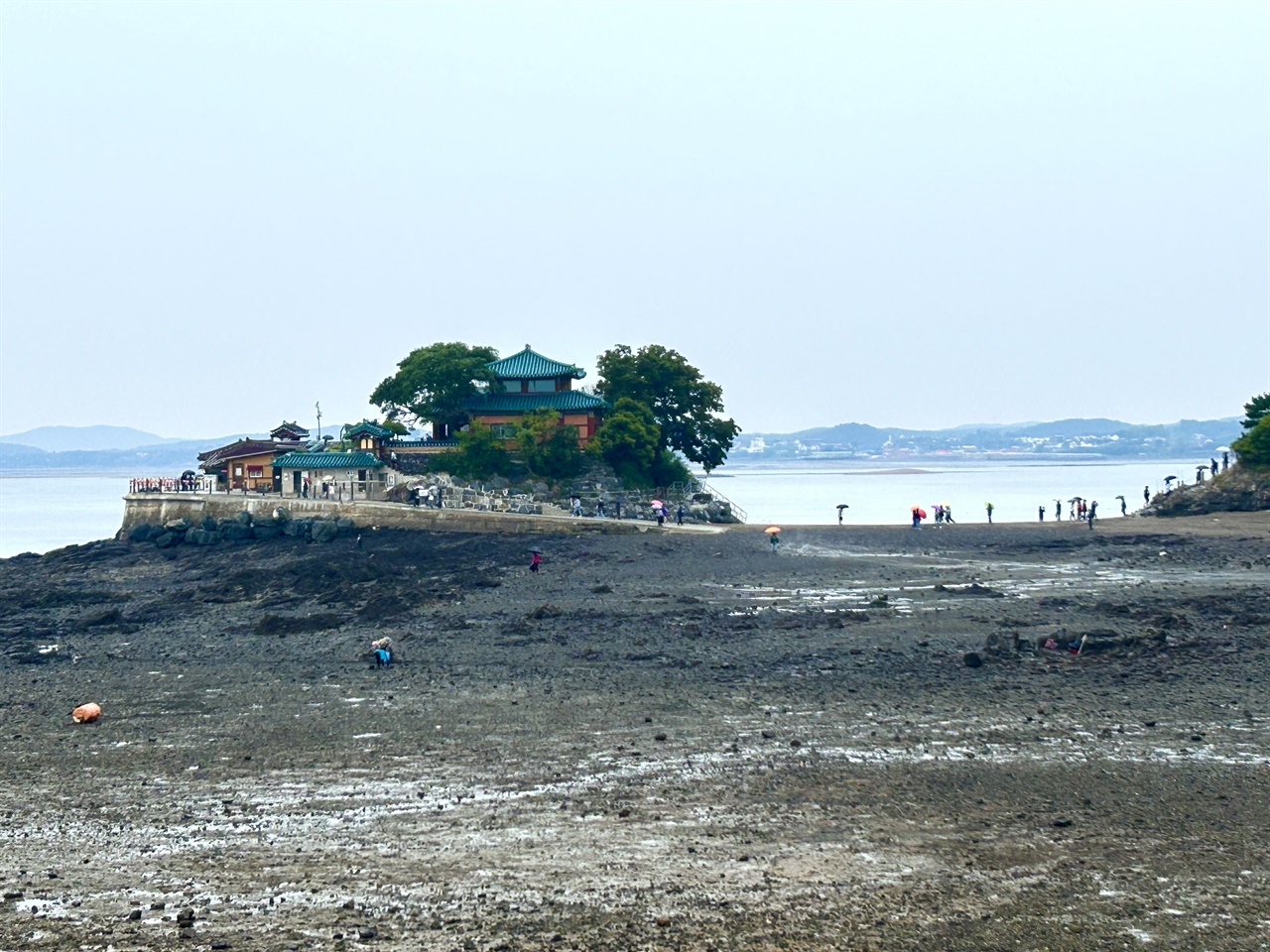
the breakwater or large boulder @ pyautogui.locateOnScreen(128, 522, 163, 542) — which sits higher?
the breakwater

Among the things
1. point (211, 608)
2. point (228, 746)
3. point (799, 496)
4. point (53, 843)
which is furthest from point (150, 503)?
point (799, 496)

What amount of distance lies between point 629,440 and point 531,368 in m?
7.94

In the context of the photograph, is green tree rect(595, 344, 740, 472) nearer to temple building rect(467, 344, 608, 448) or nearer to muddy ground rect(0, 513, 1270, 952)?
temple building rect(467, 344, 608, 448)

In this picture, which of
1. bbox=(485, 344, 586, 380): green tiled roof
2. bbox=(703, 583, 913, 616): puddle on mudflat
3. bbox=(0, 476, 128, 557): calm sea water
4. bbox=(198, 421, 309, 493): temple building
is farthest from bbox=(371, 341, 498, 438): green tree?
bbox=(703, 583, 913, 616): puddle on mudflat

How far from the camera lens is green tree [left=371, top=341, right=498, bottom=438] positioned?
65625mm

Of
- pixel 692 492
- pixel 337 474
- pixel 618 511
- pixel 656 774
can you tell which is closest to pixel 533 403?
pixel 692 492

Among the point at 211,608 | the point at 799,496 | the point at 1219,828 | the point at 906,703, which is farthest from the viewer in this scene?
the point at 799,496

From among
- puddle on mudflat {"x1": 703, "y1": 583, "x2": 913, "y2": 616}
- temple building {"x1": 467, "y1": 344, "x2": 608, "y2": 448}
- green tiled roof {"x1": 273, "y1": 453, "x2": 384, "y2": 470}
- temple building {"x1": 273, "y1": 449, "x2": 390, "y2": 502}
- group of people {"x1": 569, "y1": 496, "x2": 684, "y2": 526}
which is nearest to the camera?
puddle on mudflat {"x1": 703, "y1": 583, "x2": 913, "y2": 616}

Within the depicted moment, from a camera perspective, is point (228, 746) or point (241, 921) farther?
point (228, 746)

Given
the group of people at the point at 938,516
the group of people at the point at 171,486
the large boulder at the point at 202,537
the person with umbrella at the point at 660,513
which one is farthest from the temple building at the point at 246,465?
the group of people at the point at 938,516

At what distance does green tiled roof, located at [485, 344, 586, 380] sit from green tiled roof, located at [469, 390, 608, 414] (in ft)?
3.34

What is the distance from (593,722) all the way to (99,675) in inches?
447

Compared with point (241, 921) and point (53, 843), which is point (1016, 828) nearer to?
point (241, 921)

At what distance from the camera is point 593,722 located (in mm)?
19812
